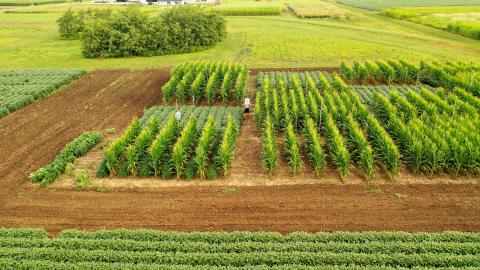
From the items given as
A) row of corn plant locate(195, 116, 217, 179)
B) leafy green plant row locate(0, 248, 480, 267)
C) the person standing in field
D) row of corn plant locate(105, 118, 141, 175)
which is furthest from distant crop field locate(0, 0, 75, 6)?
leafy green plant row locate(0, 248, 480, 267)

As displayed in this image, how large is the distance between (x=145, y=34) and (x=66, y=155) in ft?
89.3

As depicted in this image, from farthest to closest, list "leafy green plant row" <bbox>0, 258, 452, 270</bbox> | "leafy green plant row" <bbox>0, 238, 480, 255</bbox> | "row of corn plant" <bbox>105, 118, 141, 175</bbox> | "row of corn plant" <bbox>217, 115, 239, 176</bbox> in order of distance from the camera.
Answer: "row of corn plant" <bbox>105, 118, 141, 175</bbox> < "row of corn plant" <bbox>217, 115, 239, 176</bbox> < "leafy green plant row" <bbox>0, 238, 480, 255</bbox> < "leafy green plant row" <bbox>0, 258, 452, 270</bbox>

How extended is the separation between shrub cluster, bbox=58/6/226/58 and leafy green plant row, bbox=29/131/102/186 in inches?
929

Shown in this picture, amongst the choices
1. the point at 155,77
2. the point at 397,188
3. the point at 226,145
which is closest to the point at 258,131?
the point at 226,145

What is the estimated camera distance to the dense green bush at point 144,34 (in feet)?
140

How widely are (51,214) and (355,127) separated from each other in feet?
43.4

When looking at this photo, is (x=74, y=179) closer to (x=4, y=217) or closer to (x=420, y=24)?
(x=4, y=217)

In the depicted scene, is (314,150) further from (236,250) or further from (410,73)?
(410,73)

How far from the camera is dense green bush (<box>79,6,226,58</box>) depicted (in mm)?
42750

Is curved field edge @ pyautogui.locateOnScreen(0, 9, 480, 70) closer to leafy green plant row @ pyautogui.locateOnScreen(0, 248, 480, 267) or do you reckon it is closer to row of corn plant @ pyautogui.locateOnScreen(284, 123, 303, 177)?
row of corn plant @ pyautogui.locateOnScreen(284, 123, 303, 177)

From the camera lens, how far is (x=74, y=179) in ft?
56.2

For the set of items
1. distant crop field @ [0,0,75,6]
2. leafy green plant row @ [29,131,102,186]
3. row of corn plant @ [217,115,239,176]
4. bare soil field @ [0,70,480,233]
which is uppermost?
distant crop field @ [0,0,75,6]

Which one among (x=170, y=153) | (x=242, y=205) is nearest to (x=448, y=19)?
(x=170, y=153)

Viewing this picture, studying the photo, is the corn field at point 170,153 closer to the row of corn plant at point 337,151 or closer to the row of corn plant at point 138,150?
the row of corn plant at point 138,150
